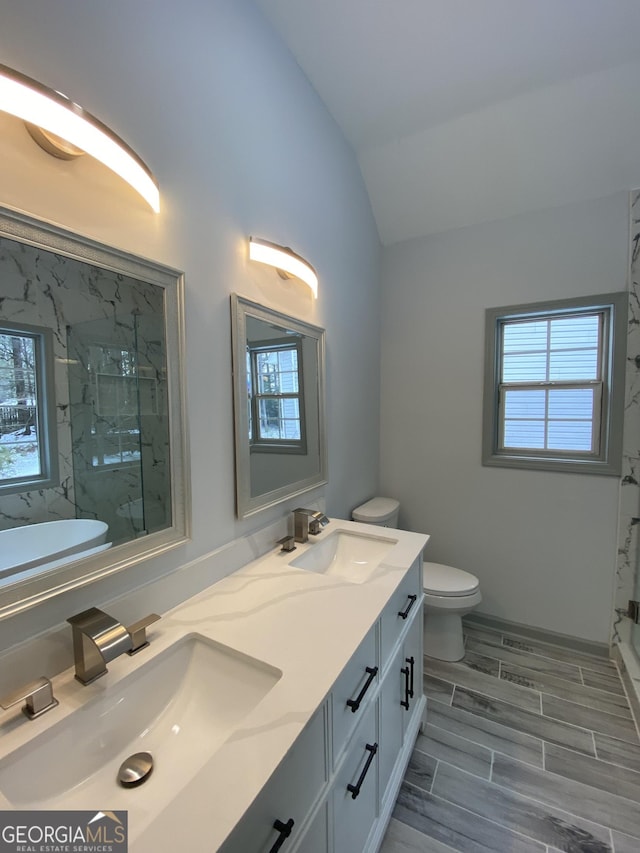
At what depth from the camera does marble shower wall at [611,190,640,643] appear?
1.89 metres

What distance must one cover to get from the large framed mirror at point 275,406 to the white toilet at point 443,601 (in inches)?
25.7

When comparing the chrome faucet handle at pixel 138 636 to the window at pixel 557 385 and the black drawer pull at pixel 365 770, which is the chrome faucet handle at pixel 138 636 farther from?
the window at pixel 557 385

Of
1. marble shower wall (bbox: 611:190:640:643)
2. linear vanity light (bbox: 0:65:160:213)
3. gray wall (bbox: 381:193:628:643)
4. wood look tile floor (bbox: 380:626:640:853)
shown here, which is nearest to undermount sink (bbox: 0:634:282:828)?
wood look tile floor (bbox: 380:626:640:853)

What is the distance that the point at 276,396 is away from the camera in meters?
1.45

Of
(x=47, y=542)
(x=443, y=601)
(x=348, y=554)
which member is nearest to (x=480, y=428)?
(x=443, y=601)

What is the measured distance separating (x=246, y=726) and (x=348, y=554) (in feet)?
3.17

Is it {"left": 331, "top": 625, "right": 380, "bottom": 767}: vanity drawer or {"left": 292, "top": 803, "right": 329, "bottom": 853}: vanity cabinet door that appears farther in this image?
{"left": 331, "top": 625, "right": 380, "bottom": 767}: vanity drawer

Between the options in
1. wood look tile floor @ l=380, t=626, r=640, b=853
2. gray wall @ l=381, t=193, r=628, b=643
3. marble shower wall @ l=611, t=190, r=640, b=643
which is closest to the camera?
wood look tile floor @ l=380, t=626, r=640, b=853

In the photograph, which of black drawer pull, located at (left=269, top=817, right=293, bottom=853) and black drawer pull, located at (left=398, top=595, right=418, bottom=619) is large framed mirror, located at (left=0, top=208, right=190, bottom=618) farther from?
black drawer pull, located at (left=398, top=595, right=418, bottom=619)

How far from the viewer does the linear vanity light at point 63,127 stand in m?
0.65

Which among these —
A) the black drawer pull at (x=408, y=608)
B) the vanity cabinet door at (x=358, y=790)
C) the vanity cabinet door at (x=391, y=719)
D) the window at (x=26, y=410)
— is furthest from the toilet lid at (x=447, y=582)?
the window at (x=26, y=410)

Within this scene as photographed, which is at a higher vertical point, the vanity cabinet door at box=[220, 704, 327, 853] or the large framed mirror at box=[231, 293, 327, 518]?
the large framed mirror at box=[231, 293, 327, 518]

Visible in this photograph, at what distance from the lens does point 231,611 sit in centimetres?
100

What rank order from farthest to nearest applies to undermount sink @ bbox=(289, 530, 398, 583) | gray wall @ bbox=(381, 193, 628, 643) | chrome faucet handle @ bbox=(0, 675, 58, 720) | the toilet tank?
the toilet tank → gray wall @ bbox=(381, 193, 628, 643) → undermount sink @ bbox=(289, 530, 398, 583) → chrome faucet handle @ bbox=(0, 675, 58, 720)
